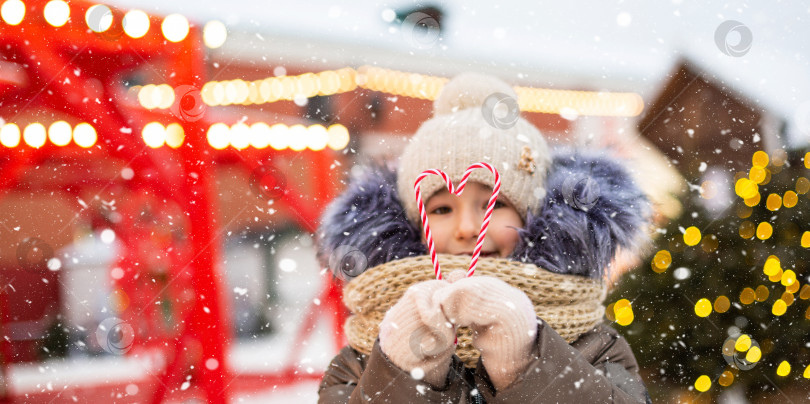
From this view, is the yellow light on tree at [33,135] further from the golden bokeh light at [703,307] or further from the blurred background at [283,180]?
the golden bokeh light at [703,307]

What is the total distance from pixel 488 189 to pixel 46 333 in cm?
350

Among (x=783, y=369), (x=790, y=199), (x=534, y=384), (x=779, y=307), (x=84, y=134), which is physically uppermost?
(x=84, y=134)

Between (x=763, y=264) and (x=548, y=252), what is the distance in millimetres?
995

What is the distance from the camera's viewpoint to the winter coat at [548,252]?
2.21ft

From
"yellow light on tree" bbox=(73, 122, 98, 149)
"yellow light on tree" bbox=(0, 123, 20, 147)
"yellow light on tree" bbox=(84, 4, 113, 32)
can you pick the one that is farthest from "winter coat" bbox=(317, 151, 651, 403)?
"yellow light on tree" bbox=(0, 123, 20, 147)

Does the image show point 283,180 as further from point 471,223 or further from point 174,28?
point 471,223

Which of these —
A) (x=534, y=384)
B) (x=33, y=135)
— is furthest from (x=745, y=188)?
(x=33, y=135)

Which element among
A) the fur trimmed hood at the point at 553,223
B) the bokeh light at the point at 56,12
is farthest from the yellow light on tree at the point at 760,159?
the bokeh light at the point at 56,12

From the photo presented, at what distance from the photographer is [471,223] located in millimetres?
824

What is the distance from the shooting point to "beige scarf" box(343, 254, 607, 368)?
80cm

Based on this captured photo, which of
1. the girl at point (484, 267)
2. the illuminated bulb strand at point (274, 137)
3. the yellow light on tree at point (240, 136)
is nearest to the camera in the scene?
the girl at point (484, 267)

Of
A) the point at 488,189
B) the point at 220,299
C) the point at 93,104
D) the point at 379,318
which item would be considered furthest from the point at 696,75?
the point at 93,104

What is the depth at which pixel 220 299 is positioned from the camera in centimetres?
157

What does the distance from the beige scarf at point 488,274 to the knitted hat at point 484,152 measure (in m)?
0.10
